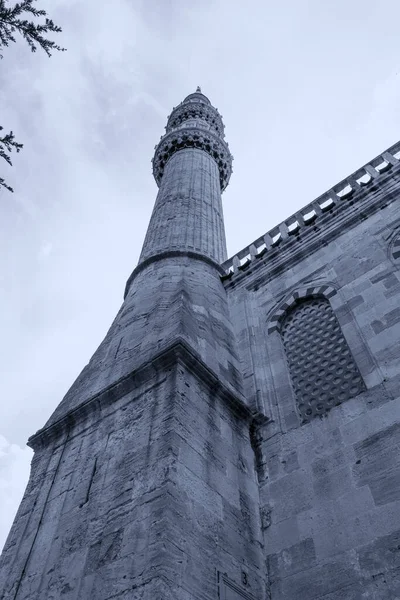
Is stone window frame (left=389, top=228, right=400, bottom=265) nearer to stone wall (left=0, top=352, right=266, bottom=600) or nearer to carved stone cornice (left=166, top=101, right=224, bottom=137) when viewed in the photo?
stone wall (left=0, top=352, right=266, bottom=600)

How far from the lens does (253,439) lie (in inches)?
281

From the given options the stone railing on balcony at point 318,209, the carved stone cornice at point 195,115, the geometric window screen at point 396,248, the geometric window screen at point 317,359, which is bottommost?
the geometric window screen at point 317,359

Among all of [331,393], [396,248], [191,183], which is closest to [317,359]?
[331,393]

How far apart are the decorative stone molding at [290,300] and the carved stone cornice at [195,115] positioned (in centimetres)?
1261

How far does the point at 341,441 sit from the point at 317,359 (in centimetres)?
186

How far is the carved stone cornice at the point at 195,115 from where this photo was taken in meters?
20.5

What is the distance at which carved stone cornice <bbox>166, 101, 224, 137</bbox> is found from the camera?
20484mm

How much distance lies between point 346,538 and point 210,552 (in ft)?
4.48

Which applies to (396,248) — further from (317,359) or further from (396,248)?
(317,359)

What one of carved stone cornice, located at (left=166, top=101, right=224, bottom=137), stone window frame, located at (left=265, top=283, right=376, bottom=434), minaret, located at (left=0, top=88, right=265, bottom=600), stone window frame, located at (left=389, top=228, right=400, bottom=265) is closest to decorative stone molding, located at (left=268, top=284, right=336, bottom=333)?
stone window frame, located at (left=265, top=283, right=376, bottom=434)

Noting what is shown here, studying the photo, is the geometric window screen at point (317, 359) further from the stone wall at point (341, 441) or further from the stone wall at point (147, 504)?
the stone wall at point (147, 504)

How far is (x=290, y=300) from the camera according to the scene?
9.14 meters

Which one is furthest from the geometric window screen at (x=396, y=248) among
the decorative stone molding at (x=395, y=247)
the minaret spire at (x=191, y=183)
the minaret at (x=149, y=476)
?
the minaret spire at (x=191, y=183)

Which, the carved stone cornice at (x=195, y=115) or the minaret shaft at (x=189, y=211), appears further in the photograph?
the carved stone cornice at (x=195, y=115)
